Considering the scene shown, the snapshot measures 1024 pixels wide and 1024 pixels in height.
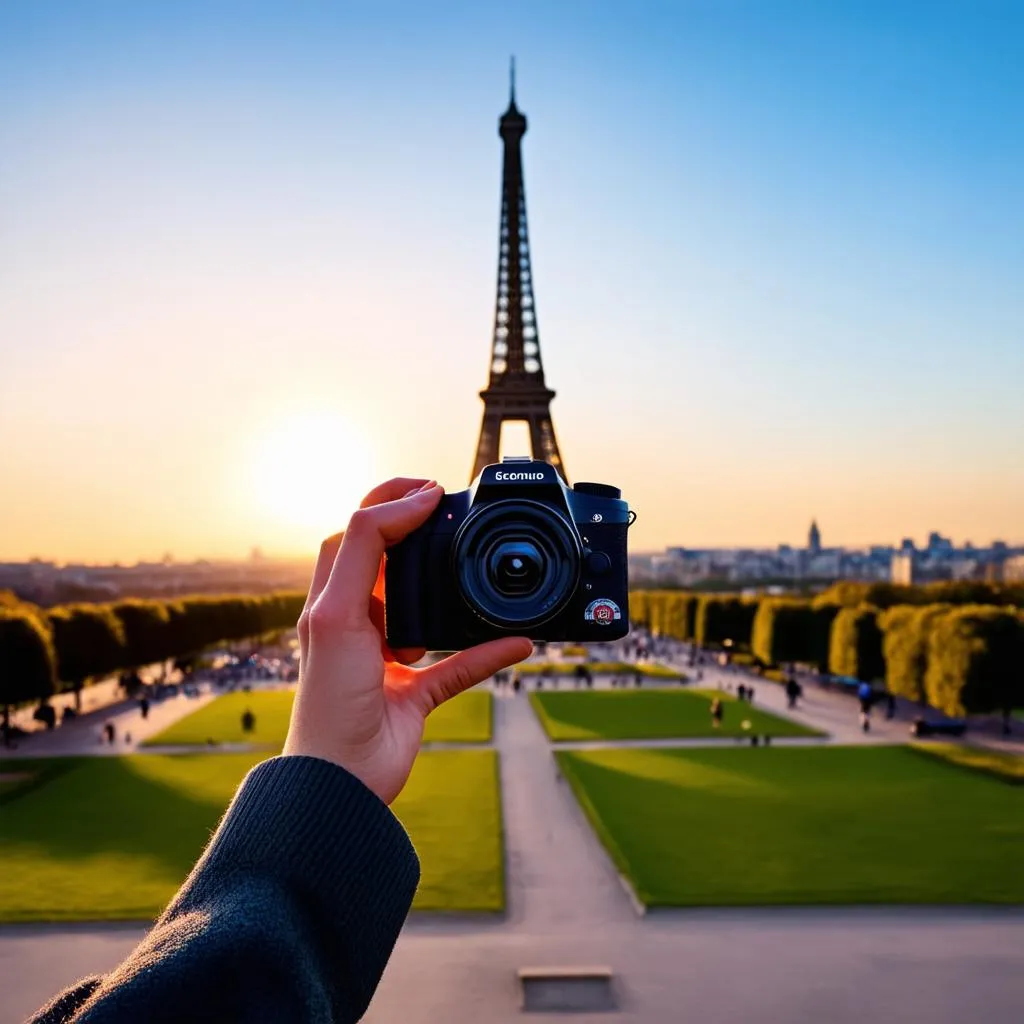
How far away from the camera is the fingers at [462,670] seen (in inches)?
136

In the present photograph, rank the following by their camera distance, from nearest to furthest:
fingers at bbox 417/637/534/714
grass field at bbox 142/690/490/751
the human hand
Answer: the human hand, fingers at bbox 417/637/534/714, grass field at bbox 142/690/490/751

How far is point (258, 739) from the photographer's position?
35.8m

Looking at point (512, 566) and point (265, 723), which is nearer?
point (512, 566)

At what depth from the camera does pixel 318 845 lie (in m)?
2.19

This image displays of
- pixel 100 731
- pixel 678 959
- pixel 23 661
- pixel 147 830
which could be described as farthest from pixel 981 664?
pixel 23 661

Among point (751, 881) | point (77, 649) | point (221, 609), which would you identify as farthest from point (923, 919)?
point (221, 609)

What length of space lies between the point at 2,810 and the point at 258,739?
11.5 metres

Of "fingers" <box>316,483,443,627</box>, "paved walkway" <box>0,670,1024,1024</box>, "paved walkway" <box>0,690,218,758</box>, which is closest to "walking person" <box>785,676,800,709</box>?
"paved walkway" <box>0,670,1024,1024</box>

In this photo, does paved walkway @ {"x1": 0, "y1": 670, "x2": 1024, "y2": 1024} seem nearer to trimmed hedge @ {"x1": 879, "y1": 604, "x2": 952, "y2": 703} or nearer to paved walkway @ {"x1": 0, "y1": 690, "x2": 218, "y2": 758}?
paved walkway @ {"x1": 0, "y1": 690, "x2": 218, "y2": 758}

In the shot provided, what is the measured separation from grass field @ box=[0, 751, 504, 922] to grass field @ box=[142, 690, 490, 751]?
3189 mm

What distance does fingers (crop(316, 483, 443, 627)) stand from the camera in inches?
109

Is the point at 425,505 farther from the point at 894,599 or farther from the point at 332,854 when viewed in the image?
the point at 894,599

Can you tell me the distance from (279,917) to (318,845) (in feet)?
0.84

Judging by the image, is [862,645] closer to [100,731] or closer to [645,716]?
[645,716]
